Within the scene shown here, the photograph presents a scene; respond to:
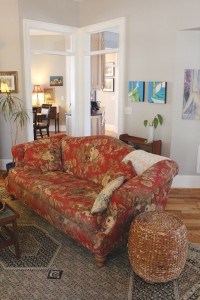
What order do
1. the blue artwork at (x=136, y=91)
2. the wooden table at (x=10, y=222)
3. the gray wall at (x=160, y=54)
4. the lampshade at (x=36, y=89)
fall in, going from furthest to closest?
1. the lampshade at (x=36, y=89)
2. the blue artwork at (x=136, y=91)
3. the gray wall at (x=160, y=54)
4. the wooden table at (x=10, y=222)

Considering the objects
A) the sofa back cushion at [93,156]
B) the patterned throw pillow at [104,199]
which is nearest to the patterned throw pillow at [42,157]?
the sofa back cushion at [93,156]

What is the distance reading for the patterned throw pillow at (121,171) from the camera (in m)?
2.67

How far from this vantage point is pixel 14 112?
494 cm

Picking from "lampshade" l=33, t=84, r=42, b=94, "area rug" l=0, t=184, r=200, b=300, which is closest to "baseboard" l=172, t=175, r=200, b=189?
"area rug" l=0, t=184, r=200, b=300

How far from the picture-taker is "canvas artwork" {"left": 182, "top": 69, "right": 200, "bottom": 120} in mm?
3979

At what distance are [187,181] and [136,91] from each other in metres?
1.65

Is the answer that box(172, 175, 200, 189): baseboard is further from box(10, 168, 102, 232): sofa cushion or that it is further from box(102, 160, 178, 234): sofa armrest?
box(102, 160, 178, 234): sofa armrest

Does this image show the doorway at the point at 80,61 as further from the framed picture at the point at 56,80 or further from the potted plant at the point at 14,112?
the framed picture at the point at 56,80

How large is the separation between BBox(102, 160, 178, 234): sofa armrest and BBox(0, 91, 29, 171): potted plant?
3095mm

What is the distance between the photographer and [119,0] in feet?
14.9

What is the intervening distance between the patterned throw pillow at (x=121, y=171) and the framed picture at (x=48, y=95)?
676 centimetres

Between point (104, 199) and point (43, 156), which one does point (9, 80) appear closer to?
point (43, 156)

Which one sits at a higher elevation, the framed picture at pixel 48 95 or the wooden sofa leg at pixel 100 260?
the framed picture at pixel 48 95

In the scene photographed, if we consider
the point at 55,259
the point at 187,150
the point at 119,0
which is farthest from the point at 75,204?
the point at 119,0
